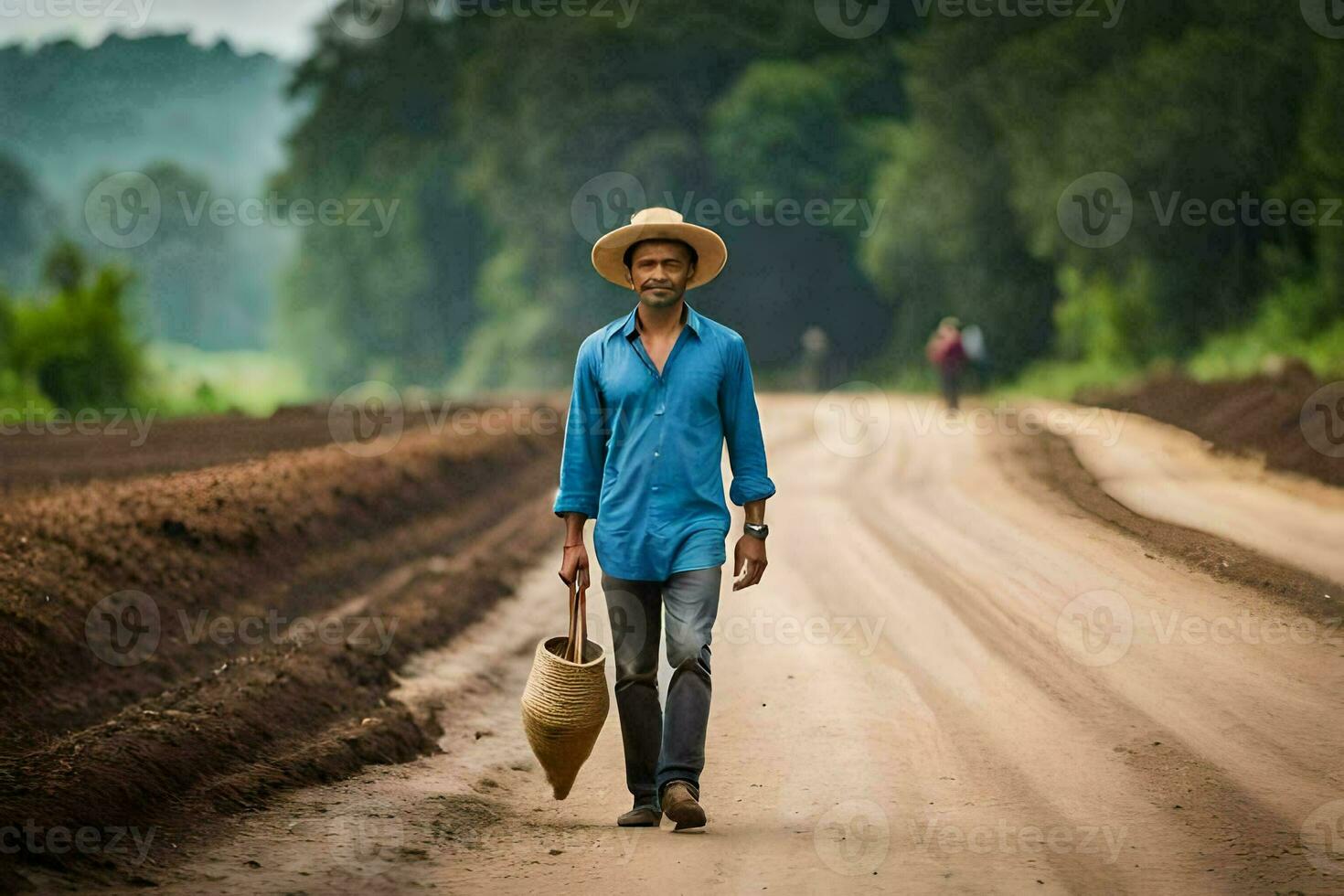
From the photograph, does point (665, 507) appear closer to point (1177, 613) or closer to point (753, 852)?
point (753, 852)

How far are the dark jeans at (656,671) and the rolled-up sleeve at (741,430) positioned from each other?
13.9 inches

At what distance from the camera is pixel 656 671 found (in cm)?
585

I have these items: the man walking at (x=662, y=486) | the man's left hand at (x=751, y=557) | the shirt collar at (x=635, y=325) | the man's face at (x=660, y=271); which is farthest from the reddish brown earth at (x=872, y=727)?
the man's face at (x=660, y=271)

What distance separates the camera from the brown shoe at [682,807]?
5539mm

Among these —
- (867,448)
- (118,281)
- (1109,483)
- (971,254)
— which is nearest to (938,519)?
(1109,483)

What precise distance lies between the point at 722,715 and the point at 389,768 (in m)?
1.76

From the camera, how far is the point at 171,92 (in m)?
173

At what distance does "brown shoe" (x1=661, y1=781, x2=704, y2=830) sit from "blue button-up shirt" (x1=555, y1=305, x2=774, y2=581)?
82cm

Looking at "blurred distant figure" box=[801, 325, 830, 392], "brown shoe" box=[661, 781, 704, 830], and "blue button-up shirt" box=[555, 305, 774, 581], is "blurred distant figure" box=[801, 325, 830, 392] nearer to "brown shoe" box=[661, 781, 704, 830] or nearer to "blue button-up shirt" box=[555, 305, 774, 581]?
"blue button-up shirt" box=[555, 305, 774, 581]

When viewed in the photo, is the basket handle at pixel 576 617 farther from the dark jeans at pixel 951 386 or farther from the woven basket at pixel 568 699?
the dark jeans at pixel 951 386

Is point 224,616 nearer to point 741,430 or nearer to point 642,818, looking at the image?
point 642,818

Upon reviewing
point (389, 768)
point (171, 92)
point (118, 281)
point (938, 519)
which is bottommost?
point (389, 768)

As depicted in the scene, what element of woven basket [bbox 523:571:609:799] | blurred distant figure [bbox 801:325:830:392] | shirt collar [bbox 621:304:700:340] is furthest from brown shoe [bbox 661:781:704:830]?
blurred distant figure [bbox 801:325:830:392]

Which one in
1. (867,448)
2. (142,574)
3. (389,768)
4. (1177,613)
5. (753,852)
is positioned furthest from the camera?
(867,448)
